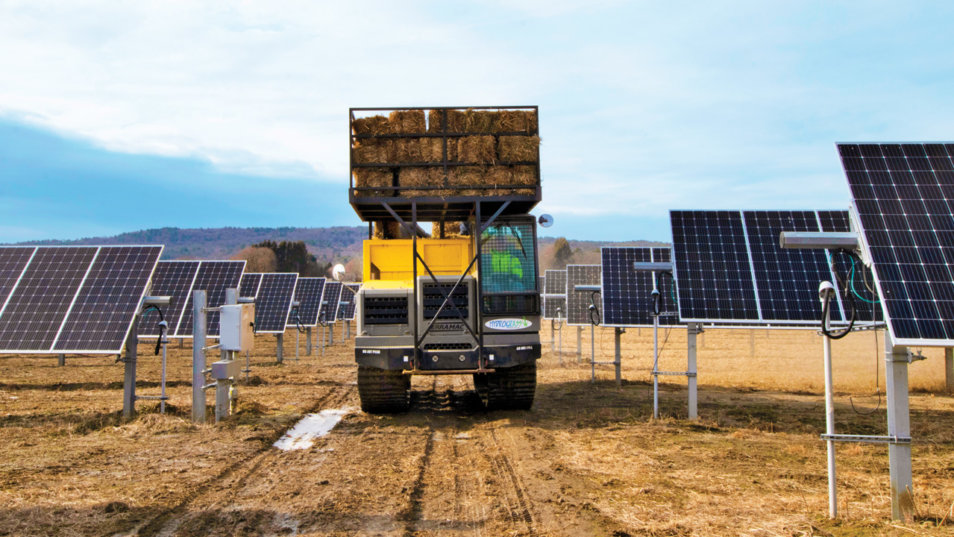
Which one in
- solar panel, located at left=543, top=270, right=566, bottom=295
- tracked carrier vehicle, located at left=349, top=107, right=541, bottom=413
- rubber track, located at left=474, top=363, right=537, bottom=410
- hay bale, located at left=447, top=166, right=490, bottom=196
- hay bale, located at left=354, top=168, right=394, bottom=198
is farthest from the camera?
solar panel, located at left=543, top=270, right=566, bottom=295

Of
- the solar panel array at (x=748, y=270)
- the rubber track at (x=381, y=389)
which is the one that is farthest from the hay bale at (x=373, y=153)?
the solar panel array at (x=748, y=270)

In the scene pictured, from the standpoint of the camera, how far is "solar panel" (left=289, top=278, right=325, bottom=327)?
108ft

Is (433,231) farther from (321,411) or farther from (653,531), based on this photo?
(653,531)

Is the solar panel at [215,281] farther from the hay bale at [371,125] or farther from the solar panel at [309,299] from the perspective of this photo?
the hay bale at [371,125]

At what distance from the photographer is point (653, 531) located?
5703 millimetres

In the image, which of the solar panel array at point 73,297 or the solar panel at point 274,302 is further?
A: the solar panel at point 274,302

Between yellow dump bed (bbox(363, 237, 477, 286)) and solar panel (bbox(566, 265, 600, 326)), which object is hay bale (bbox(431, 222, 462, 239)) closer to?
yellow dump bed (bbox(363, 237, 477, 286))

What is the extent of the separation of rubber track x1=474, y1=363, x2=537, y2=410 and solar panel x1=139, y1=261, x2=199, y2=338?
13845mm

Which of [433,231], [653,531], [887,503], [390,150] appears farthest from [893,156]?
[433,231]

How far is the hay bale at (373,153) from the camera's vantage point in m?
12.5

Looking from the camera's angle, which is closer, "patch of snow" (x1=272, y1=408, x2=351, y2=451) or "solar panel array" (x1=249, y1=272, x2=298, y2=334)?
"patch of snow" (x1=272, y1=408, x2=351, y2=451)

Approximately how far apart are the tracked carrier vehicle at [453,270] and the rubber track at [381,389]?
19 mm

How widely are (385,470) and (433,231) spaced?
7.23m

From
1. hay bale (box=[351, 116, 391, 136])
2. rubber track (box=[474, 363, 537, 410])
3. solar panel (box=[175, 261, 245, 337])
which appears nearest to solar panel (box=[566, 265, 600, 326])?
rubber track (box=[474, 363, 537, 410])
